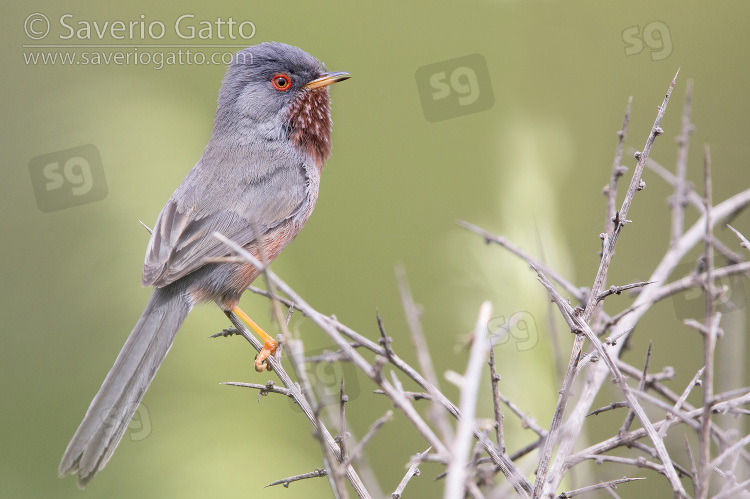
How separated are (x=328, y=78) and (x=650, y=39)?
5.19ft

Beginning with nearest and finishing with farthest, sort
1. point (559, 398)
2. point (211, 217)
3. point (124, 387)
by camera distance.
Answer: point (559, 398)
point (124, 387)
point (211, 217)

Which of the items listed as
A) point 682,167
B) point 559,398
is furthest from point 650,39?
point 559,398

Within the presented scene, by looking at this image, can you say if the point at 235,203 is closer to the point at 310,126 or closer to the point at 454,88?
the point at 310,126

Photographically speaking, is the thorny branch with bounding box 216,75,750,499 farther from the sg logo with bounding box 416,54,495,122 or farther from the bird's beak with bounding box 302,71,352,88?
the bird's beak with bounding box 302,71,352,88

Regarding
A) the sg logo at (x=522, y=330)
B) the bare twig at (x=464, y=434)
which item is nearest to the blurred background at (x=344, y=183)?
the sg logo at (x=522, y=330)

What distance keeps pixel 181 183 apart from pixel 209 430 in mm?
1122

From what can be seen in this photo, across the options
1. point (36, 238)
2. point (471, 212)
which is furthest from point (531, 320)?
point (36, 238)

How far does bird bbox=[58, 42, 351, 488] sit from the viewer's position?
9.05 feet

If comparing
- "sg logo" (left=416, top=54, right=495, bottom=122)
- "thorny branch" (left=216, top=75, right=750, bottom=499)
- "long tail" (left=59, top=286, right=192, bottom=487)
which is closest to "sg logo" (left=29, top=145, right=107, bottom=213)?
"long tail" (left=59, top=286, right=192, bottom=487)

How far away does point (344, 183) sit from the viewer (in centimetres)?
355

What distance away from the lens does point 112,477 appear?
311cm

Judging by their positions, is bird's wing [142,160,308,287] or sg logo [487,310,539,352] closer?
sg logo [487,310,539,352]

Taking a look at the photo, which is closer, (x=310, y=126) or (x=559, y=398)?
(x=559, y=398)

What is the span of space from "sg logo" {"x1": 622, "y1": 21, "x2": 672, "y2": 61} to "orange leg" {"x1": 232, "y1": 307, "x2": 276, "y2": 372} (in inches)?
88.5
